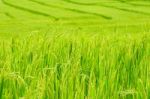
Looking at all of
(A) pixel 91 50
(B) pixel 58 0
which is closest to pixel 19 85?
(A) pixel 91 50

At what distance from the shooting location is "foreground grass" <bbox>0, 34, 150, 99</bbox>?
7.53 ft

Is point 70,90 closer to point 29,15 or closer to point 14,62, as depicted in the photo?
point 14,62

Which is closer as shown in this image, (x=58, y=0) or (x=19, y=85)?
(x=19, y=85)

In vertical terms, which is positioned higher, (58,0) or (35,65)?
(35,65)

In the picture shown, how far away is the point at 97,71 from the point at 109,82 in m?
0.44

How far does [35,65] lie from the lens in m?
2.83

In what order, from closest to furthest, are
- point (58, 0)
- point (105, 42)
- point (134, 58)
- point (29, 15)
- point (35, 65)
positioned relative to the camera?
point (35, 65), point (134, 58), point (105, 42), point (29, 15), point (58, 0)

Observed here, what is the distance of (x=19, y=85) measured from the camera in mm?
2486

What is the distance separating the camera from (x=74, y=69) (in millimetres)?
2453

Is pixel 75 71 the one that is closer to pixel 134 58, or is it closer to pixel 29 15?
pixel 134 58

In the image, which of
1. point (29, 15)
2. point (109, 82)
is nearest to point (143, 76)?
point (109, 82)

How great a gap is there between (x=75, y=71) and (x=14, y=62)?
747 mm

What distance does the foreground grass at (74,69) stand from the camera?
2295 millimetres

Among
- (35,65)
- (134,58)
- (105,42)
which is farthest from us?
(105,42)
